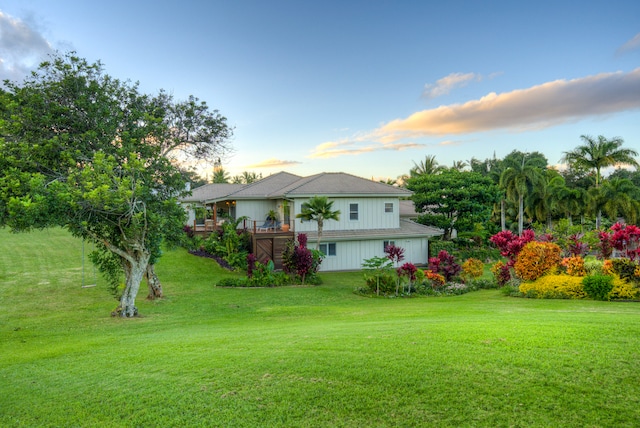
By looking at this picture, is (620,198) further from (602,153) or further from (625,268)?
(625,268)

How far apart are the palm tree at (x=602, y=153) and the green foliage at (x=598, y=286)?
38.3m

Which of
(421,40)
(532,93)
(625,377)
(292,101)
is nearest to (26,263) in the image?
(292,101)

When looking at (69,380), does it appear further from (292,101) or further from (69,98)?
(292,101)

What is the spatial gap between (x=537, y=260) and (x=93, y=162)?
48.1 feet

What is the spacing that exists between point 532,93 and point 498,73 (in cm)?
276

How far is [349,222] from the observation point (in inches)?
1003

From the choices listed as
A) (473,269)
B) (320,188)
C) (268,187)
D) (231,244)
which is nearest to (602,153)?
(473,269)

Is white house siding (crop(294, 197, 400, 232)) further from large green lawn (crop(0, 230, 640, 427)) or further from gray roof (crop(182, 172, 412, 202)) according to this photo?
large green lawn (crop(0, 230, 640, 427))

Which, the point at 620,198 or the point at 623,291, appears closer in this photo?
the point at 623,291

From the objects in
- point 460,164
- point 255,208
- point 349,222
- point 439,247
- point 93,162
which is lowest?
point 439,247

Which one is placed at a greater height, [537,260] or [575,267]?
[537,260]

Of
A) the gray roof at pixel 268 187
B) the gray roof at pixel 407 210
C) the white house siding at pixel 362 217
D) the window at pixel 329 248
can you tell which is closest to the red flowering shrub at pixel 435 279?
the window at pixel 329 248

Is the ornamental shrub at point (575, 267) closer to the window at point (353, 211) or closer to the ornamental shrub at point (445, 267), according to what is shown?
the ornamental shrub at point (445, 267)

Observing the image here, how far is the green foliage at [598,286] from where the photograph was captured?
451 inches
